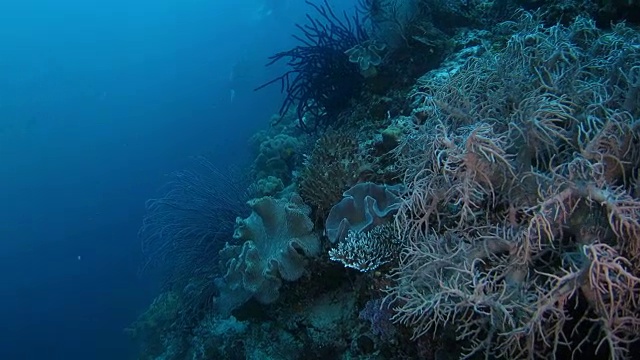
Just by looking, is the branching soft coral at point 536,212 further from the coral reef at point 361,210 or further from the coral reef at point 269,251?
the coral reef at point 269,251

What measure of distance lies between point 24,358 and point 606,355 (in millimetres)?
20941

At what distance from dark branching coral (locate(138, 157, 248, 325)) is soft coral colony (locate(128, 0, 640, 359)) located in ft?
0.74

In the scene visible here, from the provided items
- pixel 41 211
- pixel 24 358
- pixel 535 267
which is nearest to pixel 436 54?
pixel 535 267

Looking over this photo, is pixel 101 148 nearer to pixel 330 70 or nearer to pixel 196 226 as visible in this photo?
pixel 196 226

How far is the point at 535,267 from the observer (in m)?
2.10

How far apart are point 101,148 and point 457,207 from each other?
1343 inches

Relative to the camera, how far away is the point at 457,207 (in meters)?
2.64

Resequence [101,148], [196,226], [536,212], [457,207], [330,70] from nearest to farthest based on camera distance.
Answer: [536,212] → [457,207] → [330,70] → [196,226] → [101,148]

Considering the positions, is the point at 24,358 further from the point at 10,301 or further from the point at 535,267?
the point at 535,267

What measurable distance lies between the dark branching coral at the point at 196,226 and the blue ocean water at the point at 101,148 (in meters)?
9.68

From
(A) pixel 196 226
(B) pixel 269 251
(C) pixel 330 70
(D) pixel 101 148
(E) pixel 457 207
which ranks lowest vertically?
(E) pixel 457 207

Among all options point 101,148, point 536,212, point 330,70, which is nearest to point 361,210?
point 536,212

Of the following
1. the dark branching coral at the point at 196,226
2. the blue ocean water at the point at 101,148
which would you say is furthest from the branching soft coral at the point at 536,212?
the blue ocean water at the point at 101,148

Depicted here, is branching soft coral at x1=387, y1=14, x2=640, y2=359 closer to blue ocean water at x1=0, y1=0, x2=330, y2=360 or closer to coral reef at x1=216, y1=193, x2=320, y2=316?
coral reef at x1=216, y1=193, x2=320, y2=316
